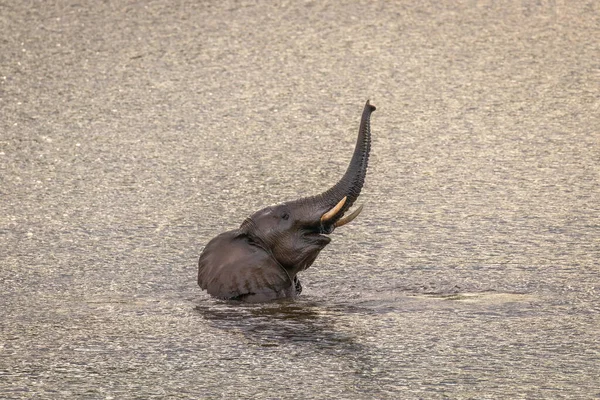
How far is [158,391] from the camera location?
19.9 ft

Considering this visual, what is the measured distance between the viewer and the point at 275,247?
7566 millimetres

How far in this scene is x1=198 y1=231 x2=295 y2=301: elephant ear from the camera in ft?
24.6

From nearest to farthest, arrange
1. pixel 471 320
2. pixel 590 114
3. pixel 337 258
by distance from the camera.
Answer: pixel 471 320 → pixel 337 258 → pixel 590 114

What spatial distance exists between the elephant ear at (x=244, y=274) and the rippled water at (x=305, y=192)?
3.5 inches

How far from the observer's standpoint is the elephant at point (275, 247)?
296 inches

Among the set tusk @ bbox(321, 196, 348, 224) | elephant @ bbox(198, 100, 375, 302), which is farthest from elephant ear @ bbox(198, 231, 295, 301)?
tusk @ bbox(321, 196, 348, 224)

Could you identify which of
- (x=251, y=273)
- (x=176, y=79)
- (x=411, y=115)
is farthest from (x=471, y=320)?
(x=176, y=79)

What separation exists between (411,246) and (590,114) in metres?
3.07

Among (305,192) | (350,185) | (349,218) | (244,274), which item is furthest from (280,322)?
(305,192)

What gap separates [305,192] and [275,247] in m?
2.00

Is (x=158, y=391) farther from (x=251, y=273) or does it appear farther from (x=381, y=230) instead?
(x=381, y=230)

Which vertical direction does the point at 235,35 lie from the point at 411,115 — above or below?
above

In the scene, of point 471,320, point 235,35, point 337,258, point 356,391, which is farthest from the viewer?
point 235,35

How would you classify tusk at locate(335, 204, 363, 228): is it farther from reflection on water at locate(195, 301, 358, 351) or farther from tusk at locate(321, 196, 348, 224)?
reflection on water at locate(195, 301, 358, 351)
